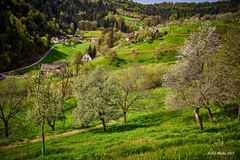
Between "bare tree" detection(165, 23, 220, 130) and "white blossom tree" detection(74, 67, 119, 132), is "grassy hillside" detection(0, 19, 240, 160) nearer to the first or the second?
"white blossom tree" detection(74, 67, 119, 132)

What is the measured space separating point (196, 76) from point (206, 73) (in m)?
1.44

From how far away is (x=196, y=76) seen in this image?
3044cm

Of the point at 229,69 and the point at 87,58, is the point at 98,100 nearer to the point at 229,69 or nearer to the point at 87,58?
the point at 229,69

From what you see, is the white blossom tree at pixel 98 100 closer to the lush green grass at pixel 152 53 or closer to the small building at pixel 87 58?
the lush green grass at pixel 152 53

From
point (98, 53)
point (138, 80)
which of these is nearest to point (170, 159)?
point (138, 80)

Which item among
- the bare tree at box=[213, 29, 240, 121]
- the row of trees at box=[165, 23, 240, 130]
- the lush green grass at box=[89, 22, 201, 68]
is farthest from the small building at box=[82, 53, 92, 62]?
the bare tree at box=[213, 29, 240, 121]

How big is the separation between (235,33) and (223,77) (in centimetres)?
496

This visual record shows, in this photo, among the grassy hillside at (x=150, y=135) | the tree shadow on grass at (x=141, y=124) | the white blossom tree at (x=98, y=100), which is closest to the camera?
the grassy hillside at (x=150, y=135)

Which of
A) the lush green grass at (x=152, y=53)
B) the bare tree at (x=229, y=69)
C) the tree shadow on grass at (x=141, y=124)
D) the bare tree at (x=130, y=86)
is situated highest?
the lush green grass at (x=152, y=53)

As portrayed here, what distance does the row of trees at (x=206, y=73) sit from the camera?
1106 inches

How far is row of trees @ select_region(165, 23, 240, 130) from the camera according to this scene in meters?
28.1

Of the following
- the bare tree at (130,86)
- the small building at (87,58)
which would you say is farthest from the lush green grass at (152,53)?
the bare tree at (130,86)

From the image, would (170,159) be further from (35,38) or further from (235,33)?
(35,38)

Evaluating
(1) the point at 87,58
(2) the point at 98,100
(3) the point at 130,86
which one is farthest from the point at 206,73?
(1) the point at 87,58
